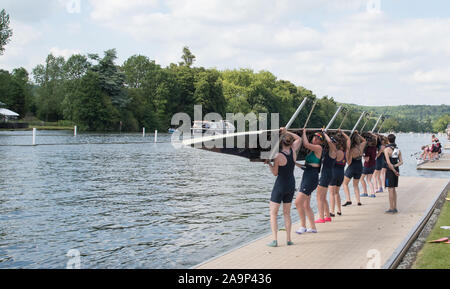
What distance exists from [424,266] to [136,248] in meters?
5.87

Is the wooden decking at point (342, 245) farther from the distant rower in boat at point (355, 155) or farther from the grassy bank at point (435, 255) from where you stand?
the distant rower in boat at point (355, 155)

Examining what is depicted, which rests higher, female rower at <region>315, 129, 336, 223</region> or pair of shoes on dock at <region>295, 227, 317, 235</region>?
female rower at <region>315, 129, 336, 223</region>

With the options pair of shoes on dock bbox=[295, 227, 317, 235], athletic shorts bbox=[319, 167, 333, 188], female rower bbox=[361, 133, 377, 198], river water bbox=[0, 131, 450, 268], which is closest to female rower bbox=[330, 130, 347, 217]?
athletic shorts bbox=[319, 167, 333, 188]

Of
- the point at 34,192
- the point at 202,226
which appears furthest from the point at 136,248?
the point at 34,192

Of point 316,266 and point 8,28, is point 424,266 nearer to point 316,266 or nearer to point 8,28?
point 316,266

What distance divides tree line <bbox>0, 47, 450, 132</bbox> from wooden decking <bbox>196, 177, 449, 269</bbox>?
276ft

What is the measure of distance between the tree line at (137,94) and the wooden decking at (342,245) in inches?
3316

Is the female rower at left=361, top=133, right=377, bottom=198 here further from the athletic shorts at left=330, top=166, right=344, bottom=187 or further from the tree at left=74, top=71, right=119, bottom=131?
the tree at left=74, top=71, right=119, bottom=131

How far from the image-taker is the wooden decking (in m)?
7.70

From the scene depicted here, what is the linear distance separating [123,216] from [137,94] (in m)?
95.2

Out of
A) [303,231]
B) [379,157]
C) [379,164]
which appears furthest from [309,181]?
[379,157]

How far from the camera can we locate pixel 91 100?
90625 millimetres

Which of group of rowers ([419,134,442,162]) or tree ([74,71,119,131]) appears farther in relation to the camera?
tree ([74,71,119,131])

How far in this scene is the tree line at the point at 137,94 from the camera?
303 feet
